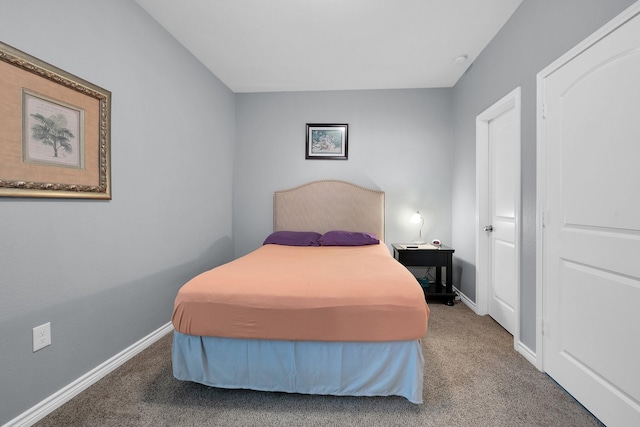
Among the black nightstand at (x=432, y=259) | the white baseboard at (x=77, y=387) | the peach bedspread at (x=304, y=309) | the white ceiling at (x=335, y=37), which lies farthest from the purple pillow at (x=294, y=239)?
the white ceiling at (x=335, y=37)

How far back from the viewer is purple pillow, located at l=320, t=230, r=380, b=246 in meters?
3.34

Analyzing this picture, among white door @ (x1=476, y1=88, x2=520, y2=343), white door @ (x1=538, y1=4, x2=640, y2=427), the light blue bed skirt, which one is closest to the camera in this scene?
white door @ (x1=538, y1=4, x2=640, y2=427)

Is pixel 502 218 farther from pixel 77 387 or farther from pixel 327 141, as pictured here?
pixel 77 387

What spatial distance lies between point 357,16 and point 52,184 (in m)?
2.45

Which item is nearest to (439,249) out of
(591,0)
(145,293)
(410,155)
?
(410,155)

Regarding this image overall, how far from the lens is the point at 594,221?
Result: 1.53m

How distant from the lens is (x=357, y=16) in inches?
92.8

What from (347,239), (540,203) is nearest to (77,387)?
(347,239)

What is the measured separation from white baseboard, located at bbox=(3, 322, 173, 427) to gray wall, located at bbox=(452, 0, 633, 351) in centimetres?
295

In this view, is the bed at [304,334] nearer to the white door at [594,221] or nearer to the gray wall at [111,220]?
the gray wall at [111,220]

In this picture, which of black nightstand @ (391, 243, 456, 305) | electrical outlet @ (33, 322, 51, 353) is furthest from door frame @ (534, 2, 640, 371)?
electrical outlet @ (33, 322, 51, 353)

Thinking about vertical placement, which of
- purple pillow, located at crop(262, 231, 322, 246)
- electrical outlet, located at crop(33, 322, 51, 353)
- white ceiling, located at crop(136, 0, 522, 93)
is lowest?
electrical outlet, located at crop(33, 322, 51, 353)

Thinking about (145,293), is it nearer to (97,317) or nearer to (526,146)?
(97,317)

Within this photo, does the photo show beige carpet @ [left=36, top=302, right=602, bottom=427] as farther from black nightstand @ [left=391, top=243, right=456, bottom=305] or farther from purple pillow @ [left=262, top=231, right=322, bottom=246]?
purple pillow @ [left=262, top=231, right=322, bottom=246]
